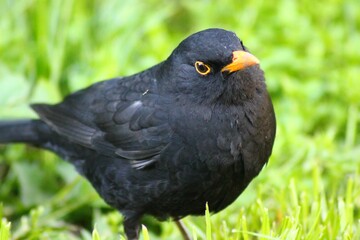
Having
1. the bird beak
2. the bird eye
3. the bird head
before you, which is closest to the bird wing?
the bird head

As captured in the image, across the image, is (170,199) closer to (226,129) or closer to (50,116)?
(226,129)

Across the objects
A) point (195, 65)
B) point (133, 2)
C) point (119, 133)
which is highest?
point (133, 2)

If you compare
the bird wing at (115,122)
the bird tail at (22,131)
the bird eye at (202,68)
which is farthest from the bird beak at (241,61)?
the bird tail at (22,131)

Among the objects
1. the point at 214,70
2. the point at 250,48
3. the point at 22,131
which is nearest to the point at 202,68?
the point at 214,70

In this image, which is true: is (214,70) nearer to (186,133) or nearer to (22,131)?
(186,133)

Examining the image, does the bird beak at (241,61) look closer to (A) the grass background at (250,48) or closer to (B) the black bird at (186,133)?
A: (B) the black bird at (186,133)

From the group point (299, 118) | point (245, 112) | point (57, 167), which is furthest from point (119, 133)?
point (299, 118)
